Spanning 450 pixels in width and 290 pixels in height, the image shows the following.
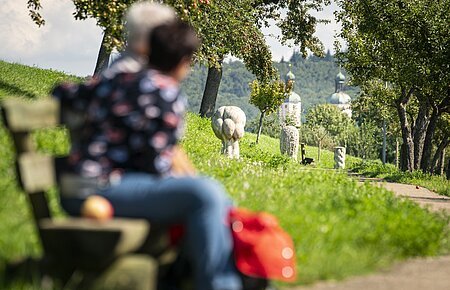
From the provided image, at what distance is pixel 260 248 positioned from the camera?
4.31m

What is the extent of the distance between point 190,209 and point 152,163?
355 millimetres

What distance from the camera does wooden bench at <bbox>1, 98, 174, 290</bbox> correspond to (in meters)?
3.67

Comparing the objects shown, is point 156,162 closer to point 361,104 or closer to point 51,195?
point 51,195

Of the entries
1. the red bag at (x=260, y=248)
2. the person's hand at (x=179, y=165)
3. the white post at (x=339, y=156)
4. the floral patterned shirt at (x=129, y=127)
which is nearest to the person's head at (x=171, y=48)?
the floral patterned shirt at (x=129, y=127)

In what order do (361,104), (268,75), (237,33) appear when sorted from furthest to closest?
1. (361,104)
2. (268,75)
3. (237,33)

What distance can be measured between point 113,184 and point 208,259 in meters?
0.64

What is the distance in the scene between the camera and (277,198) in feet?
28.8

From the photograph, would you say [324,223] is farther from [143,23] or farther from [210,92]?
[210,92]

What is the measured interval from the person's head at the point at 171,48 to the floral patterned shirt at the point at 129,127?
11cm

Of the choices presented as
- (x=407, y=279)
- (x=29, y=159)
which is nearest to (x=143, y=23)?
(x=29, y=159)

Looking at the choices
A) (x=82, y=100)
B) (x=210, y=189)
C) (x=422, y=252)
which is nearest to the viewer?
(x=210, y=189)

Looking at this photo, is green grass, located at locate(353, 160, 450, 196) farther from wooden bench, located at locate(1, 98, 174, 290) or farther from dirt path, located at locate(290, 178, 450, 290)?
wooden bench, located at locate(1, 98, 174, 290)

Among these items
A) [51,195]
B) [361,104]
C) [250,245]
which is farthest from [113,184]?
[361,104]

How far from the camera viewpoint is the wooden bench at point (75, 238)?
12.0 ft
